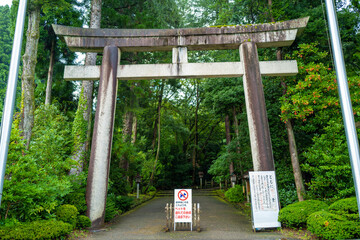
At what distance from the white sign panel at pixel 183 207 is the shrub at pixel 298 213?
2.65 metres

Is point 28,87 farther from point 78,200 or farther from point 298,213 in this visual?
point 298,213

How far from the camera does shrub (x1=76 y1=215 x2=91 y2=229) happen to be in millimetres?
6852

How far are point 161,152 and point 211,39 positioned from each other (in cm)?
1790

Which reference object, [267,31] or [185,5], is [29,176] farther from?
[185,5]

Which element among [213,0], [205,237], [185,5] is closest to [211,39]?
[205,237]

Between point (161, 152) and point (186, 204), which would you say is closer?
point (186, 204)

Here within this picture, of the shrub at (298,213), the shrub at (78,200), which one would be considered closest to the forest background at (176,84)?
the shrub at (78,200)

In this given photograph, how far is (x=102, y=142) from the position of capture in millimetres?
7637

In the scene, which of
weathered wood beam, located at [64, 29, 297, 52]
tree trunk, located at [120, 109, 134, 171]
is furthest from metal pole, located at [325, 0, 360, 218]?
tree trunk, located at [120, 109, 134, 171]

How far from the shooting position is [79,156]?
9.43 meters

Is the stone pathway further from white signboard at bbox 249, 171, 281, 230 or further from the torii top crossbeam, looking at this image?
the torii top crossbeam

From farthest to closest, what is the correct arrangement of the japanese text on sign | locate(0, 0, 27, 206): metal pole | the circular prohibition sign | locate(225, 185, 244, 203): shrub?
locate(225, 185, 244, 203): shrub → the circular prohibition sign → the japanese text on sign → locate(0, 0, 27, 206): metal pole

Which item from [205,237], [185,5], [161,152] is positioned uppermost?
[185,5]

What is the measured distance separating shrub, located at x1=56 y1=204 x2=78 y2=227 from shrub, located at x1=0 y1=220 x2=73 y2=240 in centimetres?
55
